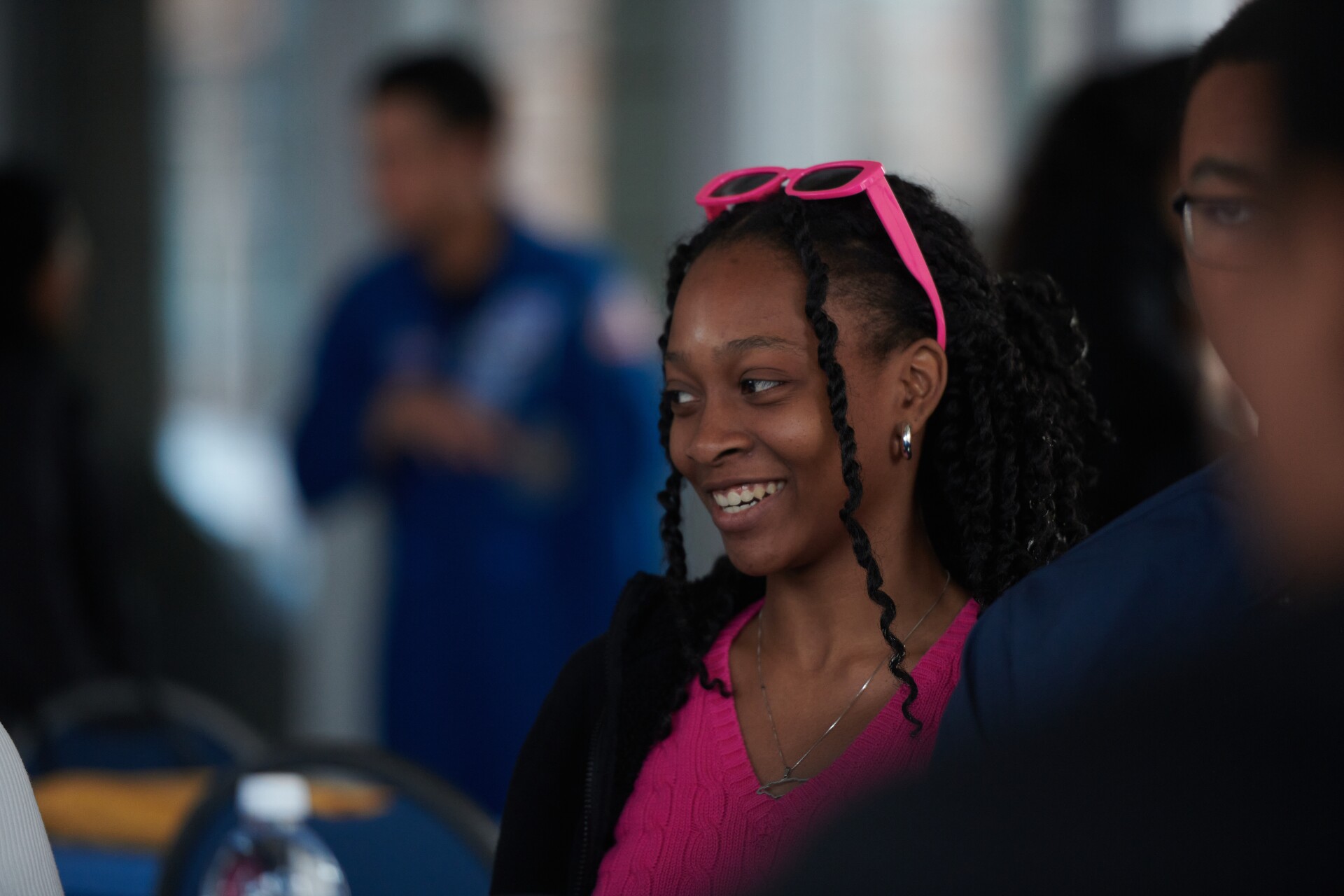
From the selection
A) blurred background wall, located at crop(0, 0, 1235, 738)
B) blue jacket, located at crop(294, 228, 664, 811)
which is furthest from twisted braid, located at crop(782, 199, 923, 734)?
blurred background wall, located at crop(0, 0, 1235, 738)

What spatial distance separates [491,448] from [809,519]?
1.61 meters

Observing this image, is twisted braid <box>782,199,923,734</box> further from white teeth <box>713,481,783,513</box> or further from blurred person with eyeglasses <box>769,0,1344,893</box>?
blurred person with eyeglasses <box>769,0,1344,893</box>

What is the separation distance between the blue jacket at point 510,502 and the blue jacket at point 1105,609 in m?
1.97

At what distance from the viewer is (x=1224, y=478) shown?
80 cm

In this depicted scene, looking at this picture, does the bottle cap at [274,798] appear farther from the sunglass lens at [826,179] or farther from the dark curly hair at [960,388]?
the sunglass lens at [826,179]

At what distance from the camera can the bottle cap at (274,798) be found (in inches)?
62.6

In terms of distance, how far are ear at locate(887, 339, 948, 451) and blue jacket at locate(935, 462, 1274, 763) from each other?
36 centimetres

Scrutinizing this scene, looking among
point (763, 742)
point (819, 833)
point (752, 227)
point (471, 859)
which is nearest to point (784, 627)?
point (763, 742)

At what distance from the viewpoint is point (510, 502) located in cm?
285

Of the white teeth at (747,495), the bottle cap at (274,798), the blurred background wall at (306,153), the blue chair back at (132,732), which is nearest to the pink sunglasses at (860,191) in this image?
the white teeth at (747,495)

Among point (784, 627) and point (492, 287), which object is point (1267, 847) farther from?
point (492, 287)

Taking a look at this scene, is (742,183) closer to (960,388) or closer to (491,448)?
(960,388)

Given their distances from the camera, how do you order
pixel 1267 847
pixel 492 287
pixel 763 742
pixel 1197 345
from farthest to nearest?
pixel 492 287, pixel 1197 345, pixel 763 742, pixel 1267 847

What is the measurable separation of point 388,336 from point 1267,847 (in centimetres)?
267
